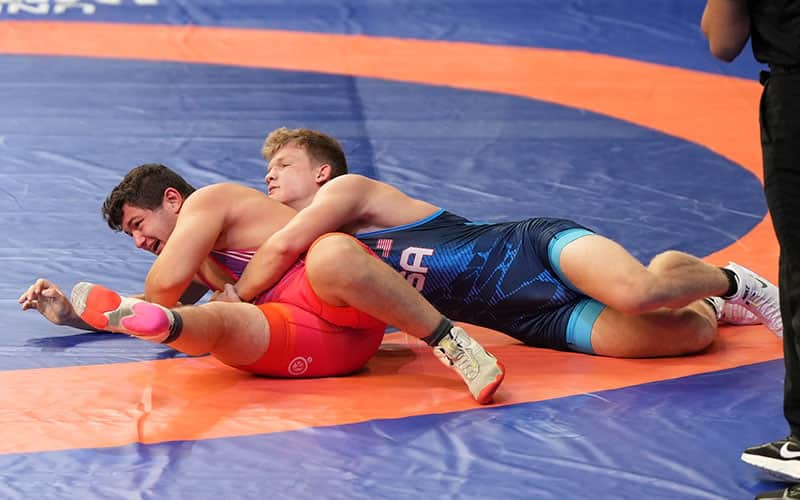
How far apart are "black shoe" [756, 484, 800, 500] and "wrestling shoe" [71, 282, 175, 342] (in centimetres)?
164

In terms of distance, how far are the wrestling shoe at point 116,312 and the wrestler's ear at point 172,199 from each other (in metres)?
0.77

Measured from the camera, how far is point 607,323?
4.01 meters

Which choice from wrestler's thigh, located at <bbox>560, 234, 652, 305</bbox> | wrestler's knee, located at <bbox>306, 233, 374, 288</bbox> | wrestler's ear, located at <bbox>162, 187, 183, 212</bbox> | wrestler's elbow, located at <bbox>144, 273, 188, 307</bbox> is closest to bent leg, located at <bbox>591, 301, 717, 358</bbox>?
wrestler's thigh, located at <bbox>560, 234, 652, 305</bbox>

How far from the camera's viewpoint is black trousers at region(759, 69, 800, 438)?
Answer: 2795mm

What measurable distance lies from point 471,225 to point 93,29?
5373 millimetres

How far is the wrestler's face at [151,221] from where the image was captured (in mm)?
4164

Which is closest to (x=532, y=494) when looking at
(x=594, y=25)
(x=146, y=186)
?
(x=146, y=186)

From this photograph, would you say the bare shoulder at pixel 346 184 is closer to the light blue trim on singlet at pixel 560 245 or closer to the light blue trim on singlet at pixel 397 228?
the light blue trim on singlet at pixel 397 228

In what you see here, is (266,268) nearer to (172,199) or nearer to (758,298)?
(172,199)

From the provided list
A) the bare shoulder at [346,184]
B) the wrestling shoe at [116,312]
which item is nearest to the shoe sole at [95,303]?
the wrestling shoe at [116,312]

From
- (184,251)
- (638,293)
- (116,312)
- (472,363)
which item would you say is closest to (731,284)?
(638,293)

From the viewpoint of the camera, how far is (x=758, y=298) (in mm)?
4148

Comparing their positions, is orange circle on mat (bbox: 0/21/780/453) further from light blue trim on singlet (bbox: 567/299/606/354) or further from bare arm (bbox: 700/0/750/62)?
bare arm (bbox: 700/0/750/62)

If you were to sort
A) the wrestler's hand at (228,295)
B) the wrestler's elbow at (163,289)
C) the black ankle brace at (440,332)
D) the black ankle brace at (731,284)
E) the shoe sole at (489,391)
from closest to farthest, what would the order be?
the shoe sole at (489,391)
the black ankle brace at (440,332)
the wrestler's elbow at (163,289)
the wrestler's hand at (228,295)
the black ankle brace at (731,284)
